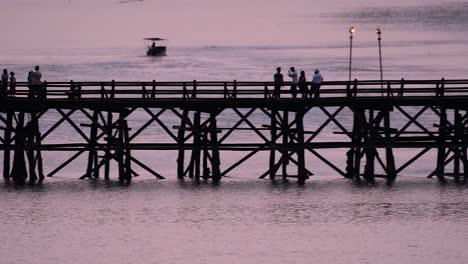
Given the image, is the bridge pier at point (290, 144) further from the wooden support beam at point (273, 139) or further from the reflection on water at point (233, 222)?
the reflection on water at point (233, 222)

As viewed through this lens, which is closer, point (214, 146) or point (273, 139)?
point (214, 146)

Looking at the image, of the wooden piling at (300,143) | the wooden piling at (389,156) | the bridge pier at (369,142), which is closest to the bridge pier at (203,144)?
the wooden piling at (300,143)

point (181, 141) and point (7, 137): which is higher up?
point (7, 137)

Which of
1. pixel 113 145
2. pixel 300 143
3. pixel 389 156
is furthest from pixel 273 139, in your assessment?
pixel 113 145

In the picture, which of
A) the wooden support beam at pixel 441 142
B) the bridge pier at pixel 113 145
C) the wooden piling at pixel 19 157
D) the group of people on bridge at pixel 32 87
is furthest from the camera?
the wooden support beam at pixel 441 142

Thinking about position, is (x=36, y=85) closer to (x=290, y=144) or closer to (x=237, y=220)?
(x=290, y=144)

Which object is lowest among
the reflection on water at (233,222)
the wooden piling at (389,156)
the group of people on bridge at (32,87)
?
the reflection on water at (233,222)

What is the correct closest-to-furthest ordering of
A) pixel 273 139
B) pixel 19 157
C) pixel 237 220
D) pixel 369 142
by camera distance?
pixel 237 220 < pixel 369 142 < pixel 19 157 < pixel 273 139

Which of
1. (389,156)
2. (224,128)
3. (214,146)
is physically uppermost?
(224,128)

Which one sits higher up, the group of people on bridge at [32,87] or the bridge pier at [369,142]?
the group of people on bridge at [32,87]

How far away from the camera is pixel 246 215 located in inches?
1884

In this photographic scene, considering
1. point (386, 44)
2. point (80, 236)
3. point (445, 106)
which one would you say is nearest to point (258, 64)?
point (386, 44)

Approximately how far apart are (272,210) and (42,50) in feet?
446

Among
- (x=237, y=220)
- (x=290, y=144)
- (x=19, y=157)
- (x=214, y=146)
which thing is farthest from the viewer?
(x=19, y=157)
